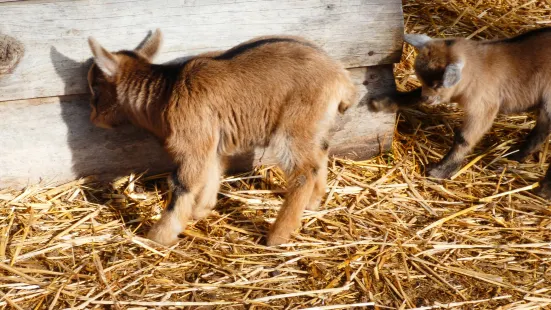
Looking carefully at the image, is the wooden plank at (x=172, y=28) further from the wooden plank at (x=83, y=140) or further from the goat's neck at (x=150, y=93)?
the goat's neck at (x=150, y=93)

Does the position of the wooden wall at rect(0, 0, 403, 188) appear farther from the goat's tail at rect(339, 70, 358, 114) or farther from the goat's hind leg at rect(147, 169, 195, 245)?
the goat's hind leg at rect(147, 169, 195, 245)

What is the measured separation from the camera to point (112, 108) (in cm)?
527

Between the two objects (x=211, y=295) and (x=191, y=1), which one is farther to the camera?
(x=191, y=1)

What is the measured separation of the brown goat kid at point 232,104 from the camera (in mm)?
4871

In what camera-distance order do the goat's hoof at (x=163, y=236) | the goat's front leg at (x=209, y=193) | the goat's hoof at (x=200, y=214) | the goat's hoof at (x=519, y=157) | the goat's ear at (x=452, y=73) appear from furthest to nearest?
the goat's hoof at (x=519, y=157), the goat's ear at (x=452, y=73), the goat's hoof at (x=200, y=214), the goat's front leg at (x=209, y=193), the goat's hoof at (x=163, y=236)

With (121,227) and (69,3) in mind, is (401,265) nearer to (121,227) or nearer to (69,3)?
(121,227)

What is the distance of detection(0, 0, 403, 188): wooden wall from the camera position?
16.6 ft

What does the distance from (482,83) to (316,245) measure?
7.39 feet

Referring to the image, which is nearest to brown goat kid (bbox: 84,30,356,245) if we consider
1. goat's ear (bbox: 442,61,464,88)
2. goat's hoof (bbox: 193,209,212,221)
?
goat's hoof (bbox: 193,209,212,221)

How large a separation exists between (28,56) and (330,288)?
2.91 m

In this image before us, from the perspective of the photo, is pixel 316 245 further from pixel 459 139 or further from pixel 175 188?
pixel 459 139

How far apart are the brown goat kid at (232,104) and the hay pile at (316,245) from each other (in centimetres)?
33

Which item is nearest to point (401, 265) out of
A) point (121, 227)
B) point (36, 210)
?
point (121, 227)

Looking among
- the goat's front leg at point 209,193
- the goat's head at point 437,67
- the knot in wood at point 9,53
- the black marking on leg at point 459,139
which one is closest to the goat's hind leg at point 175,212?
the goat's front leg at point 209,193
